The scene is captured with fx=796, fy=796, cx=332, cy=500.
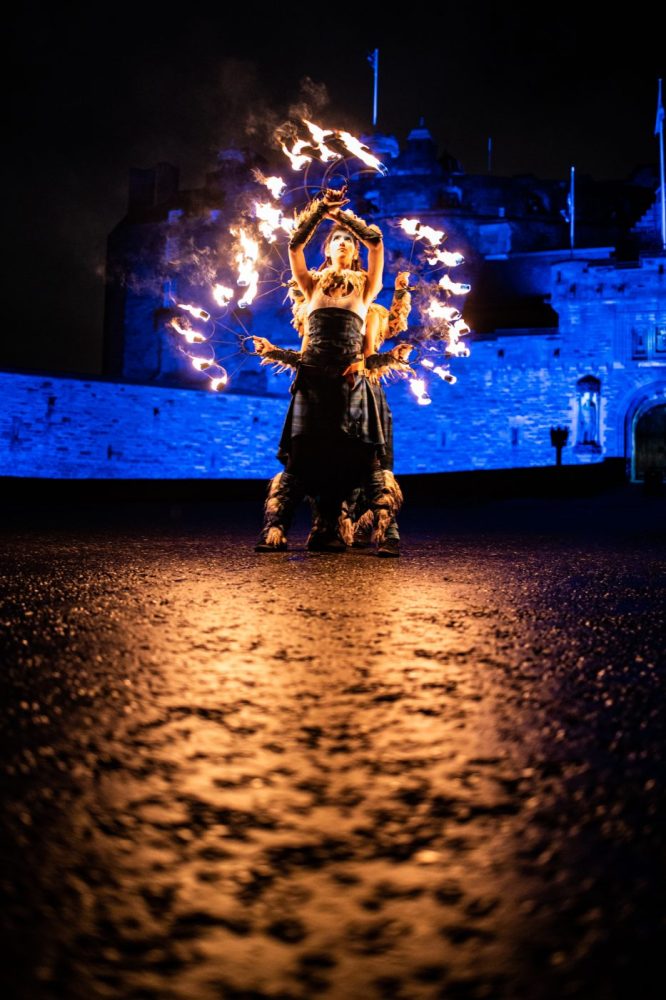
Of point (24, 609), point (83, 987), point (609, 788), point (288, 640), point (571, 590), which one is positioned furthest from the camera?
point (571, 590)

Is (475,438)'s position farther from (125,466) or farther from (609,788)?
(609,788)

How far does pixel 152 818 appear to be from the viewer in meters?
0.97

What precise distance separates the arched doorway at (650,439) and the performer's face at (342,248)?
22.5 metres

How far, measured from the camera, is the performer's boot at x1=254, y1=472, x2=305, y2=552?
15.5 ft

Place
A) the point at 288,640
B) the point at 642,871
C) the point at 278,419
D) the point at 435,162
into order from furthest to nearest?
the point at 435,162
the point at 278,419
the point at 288,640
the point at 642,871

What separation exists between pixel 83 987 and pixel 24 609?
2.12 m

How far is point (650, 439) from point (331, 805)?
1049 inches

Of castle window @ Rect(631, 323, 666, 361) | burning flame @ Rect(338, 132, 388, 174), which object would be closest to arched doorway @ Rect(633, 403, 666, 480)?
castle window @ Rect(631, 323, 666, 361)

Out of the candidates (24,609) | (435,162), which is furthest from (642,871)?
(435,162)

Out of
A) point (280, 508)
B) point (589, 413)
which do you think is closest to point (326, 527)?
point (280, 508)

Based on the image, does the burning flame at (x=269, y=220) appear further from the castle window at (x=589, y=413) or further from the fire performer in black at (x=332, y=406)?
the castle window at (x=589, y=413)

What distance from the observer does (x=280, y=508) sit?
4.78 meters

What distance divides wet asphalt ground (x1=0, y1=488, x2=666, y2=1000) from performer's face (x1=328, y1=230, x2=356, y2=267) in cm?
301

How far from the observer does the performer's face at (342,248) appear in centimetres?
492
